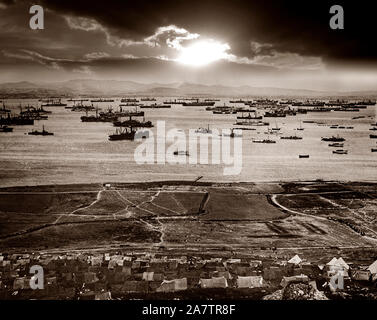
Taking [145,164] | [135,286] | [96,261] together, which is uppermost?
[145,164]

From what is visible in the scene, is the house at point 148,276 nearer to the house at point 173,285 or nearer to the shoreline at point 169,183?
the house at point 173,285

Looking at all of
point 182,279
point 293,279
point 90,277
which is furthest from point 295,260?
point 90,277

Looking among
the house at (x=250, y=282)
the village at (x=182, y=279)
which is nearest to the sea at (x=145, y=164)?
the village at (x=182, y=279)

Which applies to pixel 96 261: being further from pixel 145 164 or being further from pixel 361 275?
pixel 145 164

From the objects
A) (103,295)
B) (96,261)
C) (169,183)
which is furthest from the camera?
(169,183)

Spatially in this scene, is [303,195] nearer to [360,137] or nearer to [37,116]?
[360,137]

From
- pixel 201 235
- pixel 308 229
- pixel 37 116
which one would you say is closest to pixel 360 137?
pixel 308 229

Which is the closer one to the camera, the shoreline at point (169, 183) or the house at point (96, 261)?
the house at point (96, 261)
